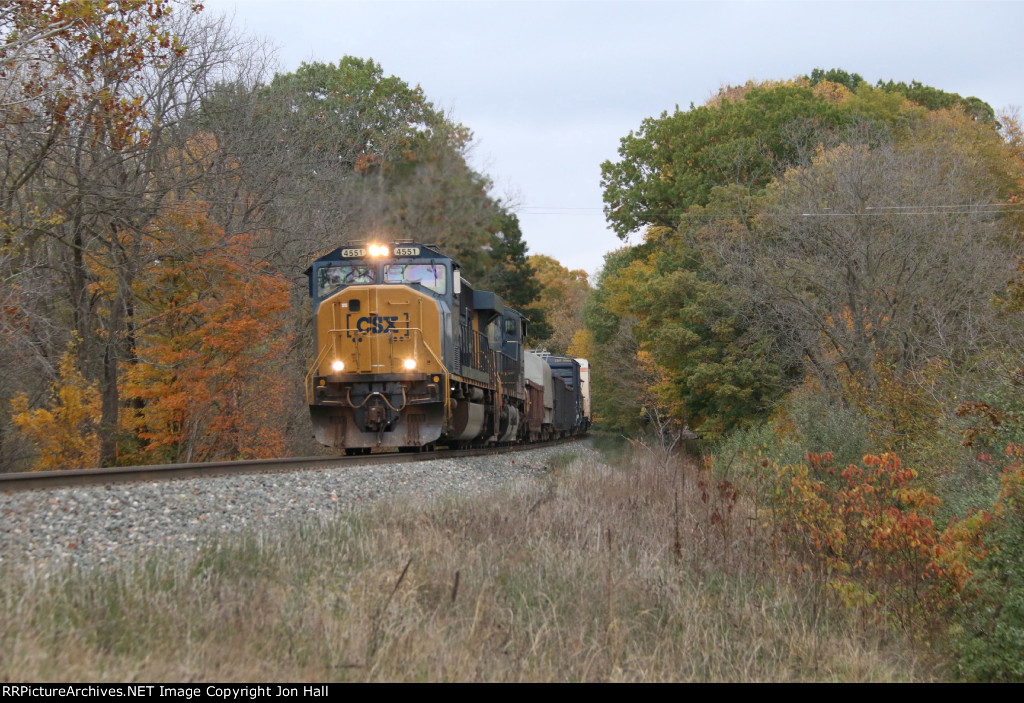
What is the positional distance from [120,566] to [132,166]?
55.8ft

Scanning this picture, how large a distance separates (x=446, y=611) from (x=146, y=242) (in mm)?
15300

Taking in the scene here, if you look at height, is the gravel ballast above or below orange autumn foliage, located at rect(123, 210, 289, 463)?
below

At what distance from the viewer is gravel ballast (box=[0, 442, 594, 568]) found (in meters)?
6.29

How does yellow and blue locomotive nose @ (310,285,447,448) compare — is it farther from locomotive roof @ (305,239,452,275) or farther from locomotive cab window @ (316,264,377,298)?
locomotive roof @ (305,239,452,275)

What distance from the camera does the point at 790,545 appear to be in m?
9.54

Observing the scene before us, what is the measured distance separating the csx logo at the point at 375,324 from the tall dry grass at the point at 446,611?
6954mm

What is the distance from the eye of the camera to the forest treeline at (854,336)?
28.3 feet

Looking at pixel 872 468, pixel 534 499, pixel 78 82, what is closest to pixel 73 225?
pixel 78 82

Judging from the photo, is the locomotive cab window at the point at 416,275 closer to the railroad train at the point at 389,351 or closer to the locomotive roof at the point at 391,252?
the railroad train at the point at 389,351

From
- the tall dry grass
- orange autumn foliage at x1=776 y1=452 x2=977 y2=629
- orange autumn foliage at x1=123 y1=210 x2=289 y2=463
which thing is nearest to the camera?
the tall dry grass

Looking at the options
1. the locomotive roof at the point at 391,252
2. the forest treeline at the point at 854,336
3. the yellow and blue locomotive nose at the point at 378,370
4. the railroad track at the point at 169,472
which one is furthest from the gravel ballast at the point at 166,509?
the locomotive roof at the point at 391,252

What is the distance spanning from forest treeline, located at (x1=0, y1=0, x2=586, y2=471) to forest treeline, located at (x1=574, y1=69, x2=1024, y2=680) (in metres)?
10.3

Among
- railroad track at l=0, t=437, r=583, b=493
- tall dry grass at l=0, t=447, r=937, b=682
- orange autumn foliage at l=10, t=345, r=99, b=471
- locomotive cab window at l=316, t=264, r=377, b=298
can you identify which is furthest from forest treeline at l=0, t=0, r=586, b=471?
tall dry grass at l=0, t=447, r=937, b=682
